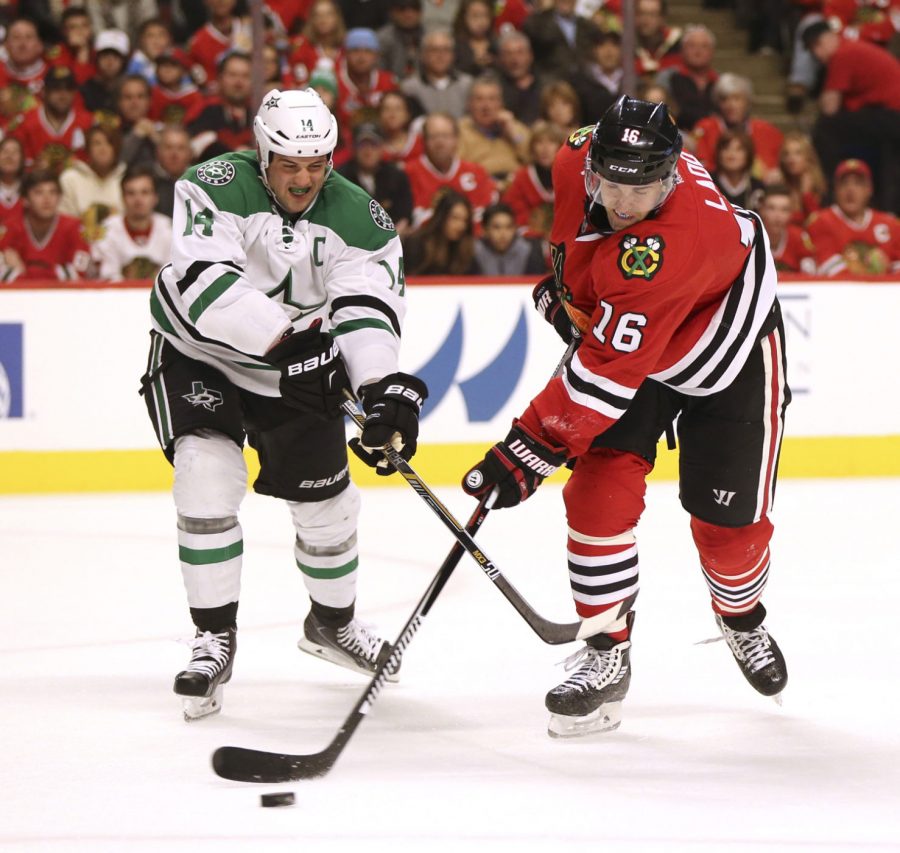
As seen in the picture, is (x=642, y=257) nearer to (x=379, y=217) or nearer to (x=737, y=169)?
(x=379, y=217)

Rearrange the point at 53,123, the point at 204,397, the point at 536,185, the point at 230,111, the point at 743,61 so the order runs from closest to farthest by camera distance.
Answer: the point at 204,397
the point at 536,185
the point at 230,111
the point at 53,123
the point at 743,61

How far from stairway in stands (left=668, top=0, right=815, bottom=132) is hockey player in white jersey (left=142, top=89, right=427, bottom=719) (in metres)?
5.36

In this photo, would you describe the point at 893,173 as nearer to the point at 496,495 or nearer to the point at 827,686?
the point at 827,686

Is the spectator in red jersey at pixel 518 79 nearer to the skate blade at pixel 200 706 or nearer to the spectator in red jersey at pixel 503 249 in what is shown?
the spectator in red jersey at pixel 503 249

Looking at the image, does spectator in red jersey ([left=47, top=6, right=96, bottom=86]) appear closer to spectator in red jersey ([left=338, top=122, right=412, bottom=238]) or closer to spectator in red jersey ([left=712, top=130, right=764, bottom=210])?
spectator in red jersey ([left=338, top=122, right=412, bottom=238])

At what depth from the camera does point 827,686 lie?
3.20 metres

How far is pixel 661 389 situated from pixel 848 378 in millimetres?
Result: 3314

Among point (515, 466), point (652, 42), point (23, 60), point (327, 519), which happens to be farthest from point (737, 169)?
point (515, 466)

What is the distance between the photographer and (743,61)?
834cm

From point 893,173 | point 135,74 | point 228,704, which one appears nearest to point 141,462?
point 135,74

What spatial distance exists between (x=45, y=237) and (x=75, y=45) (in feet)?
4.49

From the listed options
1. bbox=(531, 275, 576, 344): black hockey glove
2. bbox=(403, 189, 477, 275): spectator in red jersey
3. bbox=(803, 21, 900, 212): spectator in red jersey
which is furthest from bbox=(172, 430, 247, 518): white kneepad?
bbox=(803, 21, 900, 212): spectator in red jersey

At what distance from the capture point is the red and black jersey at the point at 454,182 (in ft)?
21.3

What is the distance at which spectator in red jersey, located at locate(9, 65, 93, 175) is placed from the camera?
264 inches
